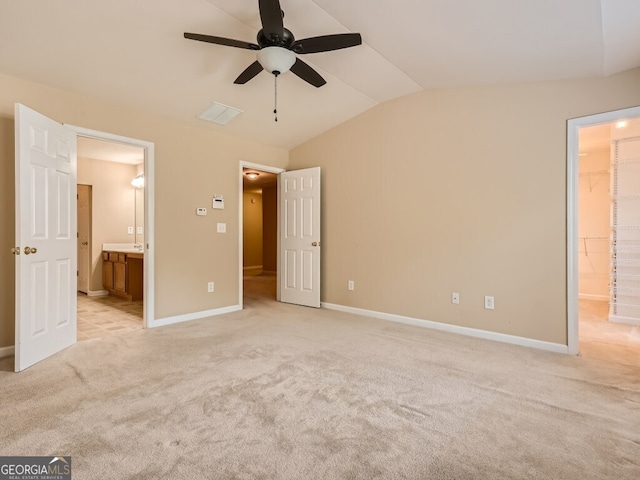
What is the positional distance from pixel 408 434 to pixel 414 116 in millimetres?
3460

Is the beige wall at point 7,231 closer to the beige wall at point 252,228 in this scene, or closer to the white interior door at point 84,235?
the white interior door at point 84,235

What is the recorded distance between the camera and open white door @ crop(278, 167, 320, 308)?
4895mm

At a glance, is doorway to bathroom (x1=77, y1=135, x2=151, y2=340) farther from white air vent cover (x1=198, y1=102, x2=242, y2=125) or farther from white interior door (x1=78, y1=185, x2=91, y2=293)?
white air vent cover (x1=198, y1=102, x2=242, y2=125)

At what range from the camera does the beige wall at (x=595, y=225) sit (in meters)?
5.52

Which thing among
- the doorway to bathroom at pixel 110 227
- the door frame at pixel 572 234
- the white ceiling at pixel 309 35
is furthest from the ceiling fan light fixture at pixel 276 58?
the doorway to bathroom at pixel 110 227

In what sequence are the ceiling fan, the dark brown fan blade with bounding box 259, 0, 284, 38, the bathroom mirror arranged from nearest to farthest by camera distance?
the dark brown fan blade with bounding box 259, 0, 284, 38 → the ceiling fan → the bathroom mirror

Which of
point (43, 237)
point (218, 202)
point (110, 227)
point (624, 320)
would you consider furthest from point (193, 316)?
point (624, 320)

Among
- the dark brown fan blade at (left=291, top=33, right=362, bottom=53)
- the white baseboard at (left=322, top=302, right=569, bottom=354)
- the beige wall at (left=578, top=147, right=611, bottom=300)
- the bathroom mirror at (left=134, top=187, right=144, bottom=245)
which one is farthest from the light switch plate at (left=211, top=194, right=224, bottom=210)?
the beige wall at (left=578, top=147, right=611, bottom=300)

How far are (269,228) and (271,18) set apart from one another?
7.98 metres

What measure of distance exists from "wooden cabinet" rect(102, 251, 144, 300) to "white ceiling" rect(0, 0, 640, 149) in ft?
9.41

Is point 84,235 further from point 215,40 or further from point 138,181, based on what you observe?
point 215,40

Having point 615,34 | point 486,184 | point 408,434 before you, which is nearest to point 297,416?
point 408,434

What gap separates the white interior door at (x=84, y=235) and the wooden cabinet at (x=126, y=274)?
58cm

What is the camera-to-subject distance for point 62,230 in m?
3.07
